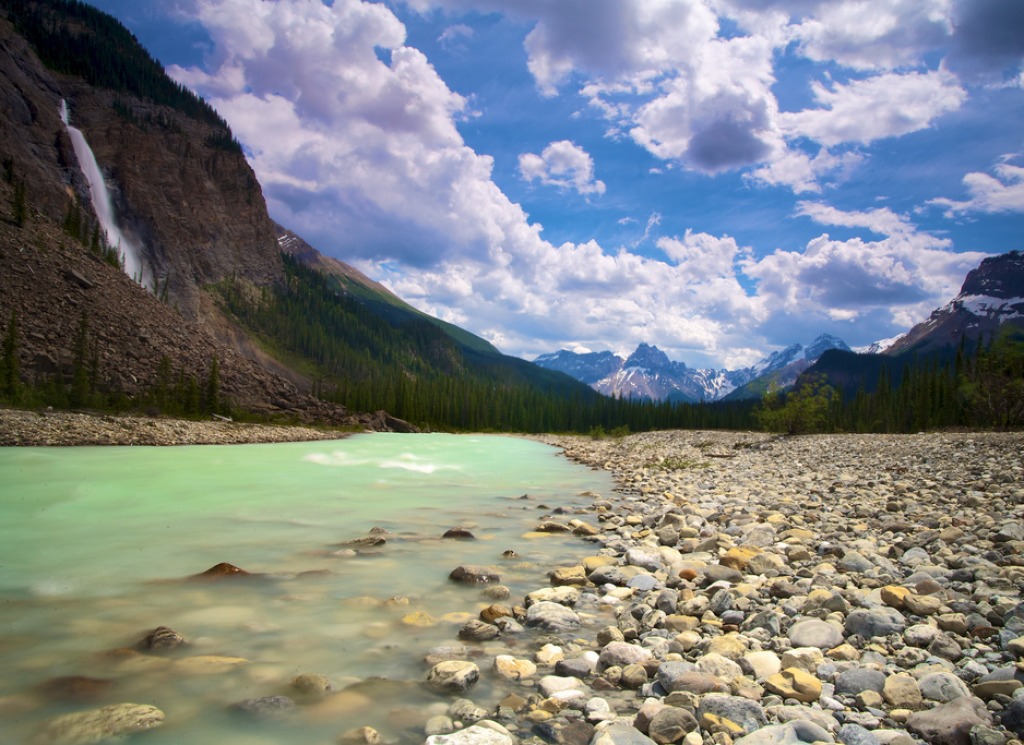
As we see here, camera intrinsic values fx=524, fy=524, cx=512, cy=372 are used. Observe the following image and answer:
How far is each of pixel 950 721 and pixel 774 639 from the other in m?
1.77

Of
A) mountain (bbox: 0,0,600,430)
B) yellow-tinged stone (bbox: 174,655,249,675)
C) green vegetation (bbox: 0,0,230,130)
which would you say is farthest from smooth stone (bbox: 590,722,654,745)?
green vegetation (bbox: 0,0,230,130)

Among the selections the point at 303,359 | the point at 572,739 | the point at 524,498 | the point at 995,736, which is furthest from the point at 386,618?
the point at 303,359

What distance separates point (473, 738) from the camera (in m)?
3.38

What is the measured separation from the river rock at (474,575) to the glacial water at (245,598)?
6.4 inches

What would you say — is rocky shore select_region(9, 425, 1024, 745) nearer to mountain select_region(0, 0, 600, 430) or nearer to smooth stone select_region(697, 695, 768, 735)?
smooth stone select_region(697, 695, 768, 735)

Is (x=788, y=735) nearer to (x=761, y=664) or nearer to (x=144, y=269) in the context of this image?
(x=761, y=664)

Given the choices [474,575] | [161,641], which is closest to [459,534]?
[474,575]

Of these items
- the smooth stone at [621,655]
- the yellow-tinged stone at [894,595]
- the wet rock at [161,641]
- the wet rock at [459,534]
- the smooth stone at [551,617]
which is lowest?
the wet rock at [459,534]

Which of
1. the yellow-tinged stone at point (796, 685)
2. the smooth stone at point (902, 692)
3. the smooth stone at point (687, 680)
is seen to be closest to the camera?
the smooth stone at point (902, 692)

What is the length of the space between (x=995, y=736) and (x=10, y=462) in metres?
29.9

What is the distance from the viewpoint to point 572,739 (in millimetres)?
3461

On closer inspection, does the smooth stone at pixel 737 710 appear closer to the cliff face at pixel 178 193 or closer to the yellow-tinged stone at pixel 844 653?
the yellow-tinged stone at pixel 844 653

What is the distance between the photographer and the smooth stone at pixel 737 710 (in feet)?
11.4

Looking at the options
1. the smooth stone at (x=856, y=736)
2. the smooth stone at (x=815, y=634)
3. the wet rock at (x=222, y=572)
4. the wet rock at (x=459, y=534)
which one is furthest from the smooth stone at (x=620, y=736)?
the wet rock at (x=459, y=534)
